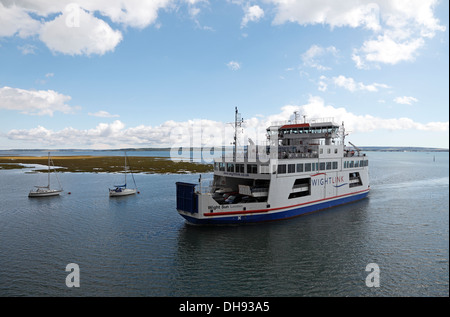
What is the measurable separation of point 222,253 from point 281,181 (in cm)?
1219

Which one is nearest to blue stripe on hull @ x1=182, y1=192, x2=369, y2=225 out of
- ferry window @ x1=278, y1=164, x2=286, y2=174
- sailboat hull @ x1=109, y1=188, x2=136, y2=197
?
ferry window @ x1=278, y1=164, x2=286, y2=174

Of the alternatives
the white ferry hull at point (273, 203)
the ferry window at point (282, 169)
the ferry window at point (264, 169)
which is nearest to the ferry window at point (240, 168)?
the ferry window at point (264, 169)

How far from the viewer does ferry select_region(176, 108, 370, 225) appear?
28573mm

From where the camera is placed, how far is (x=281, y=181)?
101ft

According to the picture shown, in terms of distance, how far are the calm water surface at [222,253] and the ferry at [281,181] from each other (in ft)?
5.23

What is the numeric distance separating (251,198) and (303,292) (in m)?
15.5

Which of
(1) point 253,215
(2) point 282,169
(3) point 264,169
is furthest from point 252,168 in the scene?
(1) point 253,215

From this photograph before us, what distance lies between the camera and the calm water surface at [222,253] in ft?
55.7

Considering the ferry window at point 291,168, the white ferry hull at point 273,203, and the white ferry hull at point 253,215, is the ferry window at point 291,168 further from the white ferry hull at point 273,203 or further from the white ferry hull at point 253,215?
the white ferry hull at point 253,215

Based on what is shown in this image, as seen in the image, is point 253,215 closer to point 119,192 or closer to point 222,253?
point 222,253

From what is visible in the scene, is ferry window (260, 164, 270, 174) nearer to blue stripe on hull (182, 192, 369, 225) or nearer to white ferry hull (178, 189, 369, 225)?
white ferry hull (178, 189, 369, 225)

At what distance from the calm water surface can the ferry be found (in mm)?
1595

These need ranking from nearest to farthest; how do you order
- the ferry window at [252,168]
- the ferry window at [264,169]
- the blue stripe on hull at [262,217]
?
the blue stripe on hull at [262,217] → the ferry window at [264,169] → the ferry window at [252,168]
